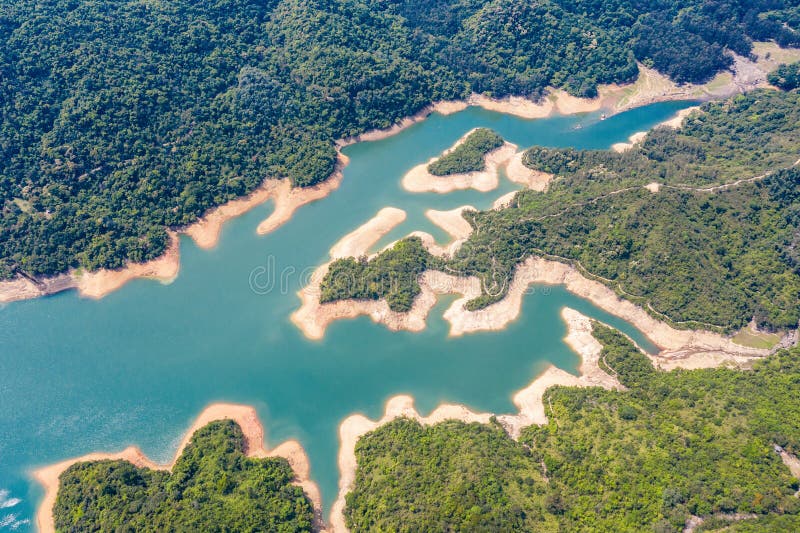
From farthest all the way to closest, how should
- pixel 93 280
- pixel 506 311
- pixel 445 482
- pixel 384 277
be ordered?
pixel 93 280 < pixel 384 277 < pixel 506 311 < pixel 445 482

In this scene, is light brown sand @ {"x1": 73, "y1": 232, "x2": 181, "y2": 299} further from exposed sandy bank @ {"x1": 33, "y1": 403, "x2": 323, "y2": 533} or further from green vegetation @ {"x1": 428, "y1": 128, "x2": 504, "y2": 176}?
green vegetation @ {"x1": 428, "y1": 128, "x2": 504, "y2": 176}

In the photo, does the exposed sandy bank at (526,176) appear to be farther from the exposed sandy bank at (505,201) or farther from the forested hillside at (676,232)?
the exposed sandy bank at (505,201)

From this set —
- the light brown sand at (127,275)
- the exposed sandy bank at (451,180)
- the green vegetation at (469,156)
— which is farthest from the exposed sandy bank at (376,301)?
the light brown sand at (127,275)

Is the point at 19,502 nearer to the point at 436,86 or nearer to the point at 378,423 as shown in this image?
the point at 378,423

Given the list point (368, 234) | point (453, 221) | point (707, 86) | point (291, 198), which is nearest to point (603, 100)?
point (707, 86)

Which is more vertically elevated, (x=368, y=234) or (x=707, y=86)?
(x=707, y=86)

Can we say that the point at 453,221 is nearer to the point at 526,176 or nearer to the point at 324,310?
the point at 526,176
